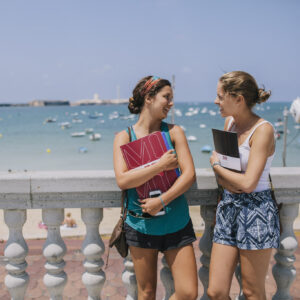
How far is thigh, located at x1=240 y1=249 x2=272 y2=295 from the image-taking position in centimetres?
226

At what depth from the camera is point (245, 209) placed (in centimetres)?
225

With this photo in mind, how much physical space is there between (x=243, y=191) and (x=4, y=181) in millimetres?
1673

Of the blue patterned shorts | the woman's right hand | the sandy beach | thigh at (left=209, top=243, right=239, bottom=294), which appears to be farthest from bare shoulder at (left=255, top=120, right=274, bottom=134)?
the sandy beach

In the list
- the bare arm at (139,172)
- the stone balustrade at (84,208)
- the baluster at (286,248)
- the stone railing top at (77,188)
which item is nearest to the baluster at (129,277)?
the stone balustrade at (84,208)

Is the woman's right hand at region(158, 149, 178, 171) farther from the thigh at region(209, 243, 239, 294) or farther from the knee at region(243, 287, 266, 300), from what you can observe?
the knee at region(243, 287, 266, 300)

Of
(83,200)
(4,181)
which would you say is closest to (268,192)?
(83,200)

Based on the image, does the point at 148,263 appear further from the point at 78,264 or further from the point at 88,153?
the point at 88,153

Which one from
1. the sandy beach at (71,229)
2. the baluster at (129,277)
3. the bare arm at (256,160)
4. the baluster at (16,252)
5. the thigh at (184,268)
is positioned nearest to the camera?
the bare arm at (256,160)

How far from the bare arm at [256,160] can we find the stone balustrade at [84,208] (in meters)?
0.35

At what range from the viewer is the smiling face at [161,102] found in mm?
2381

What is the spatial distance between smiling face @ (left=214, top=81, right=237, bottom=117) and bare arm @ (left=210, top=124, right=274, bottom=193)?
0.24 m

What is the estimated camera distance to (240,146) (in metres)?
2.28

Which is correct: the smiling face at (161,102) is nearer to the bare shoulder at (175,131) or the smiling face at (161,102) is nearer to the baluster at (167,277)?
the bare shoulder at (175,131)

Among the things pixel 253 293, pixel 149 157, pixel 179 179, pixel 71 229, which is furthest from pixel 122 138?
pixel 71 229
